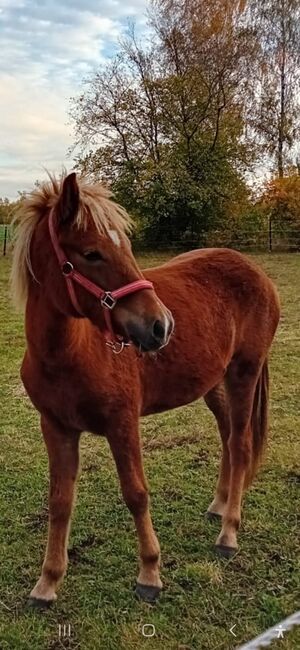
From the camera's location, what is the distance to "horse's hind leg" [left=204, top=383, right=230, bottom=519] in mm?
3041

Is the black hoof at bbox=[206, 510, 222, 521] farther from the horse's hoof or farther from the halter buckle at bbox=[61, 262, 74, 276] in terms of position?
the halter buckle at bbox=[61, 262, 74, 276]

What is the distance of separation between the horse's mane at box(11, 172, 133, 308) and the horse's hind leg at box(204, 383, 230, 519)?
135cm

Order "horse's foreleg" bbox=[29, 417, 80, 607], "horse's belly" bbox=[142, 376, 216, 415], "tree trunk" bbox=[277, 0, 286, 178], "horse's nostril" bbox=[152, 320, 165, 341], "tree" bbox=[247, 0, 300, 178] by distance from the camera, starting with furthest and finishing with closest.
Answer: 1. "tree trunk" bbox=[277, 0, 286, 178]
2. "tree" bbox=[247, 0, 300, 178]
3. "horse's belly" bbox=[142, 376, 216, 415]
4. "horse's foreleg" bbox=[29, 417, 80, 607]
5. "horse's nostril" bbox=[152, 320, 165, 341]

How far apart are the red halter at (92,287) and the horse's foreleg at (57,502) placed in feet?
1.86

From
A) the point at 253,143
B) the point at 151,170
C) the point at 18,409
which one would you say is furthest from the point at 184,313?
the point at 253,143

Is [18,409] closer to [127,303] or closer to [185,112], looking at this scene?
[127,303]

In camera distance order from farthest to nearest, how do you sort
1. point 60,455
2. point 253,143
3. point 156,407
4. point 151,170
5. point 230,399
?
1. point 253,143
2. point 151,170
3. point 230,399
4. point 156,407
5. point 60,455

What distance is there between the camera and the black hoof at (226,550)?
2676 mm

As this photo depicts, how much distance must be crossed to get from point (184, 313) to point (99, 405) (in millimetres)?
664

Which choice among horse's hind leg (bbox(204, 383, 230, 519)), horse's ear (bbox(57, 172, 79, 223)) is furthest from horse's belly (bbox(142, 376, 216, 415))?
horse's ear (bbox(57, 172, 79, 223))

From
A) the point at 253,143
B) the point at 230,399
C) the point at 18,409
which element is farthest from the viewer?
the point at 253,143

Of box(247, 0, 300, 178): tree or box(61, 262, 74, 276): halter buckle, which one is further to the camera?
box(247, 0, 300, 178): tree

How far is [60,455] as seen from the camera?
2363 millimetres

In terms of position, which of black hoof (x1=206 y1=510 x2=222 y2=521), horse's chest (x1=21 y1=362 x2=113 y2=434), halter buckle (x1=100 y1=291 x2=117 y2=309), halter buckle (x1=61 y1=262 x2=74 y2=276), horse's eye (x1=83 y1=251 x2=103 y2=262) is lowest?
black hoof (x1=206 y1=510 x2=222 y2=521)
